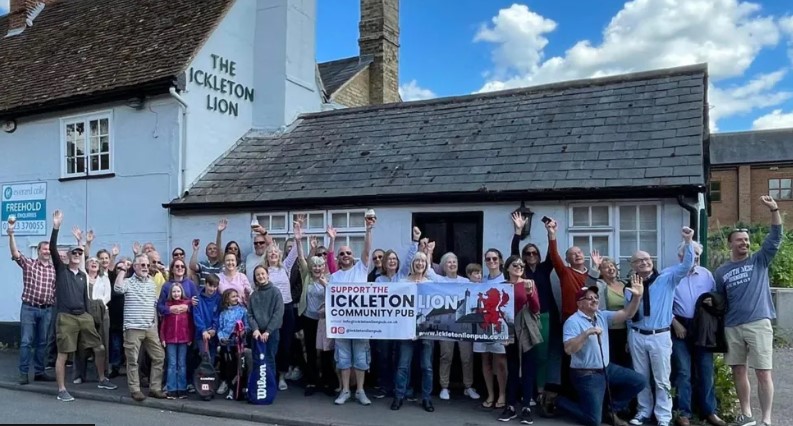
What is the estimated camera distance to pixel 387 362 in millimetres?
8312

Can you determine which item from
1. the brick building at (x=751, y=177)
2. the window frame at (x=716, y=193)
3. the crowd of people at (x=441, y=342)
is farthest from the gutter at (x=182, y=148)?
the window frame at (x=716, y=193)

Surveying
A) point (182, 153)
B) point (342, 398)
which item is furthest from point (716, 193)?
point (342, 398)

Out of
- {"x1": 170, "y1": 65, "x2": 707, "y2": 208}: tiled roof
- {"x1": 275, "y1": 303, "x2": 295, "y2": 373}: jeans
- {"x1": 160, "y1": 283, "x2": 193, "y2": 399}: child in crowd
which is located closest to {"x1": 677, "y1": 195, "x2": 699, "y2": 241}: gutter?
{"x1": 170, "y1": 65, "x2": 707, "y2": 208}: tiled roof

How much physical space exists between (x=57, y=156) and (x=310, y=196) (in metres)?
6.24

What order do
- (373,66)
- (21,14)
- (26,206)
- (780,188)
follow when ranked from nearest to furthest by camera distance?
1. (26,206)
2. (21,14)
3. (373,66)
4. (780,188)

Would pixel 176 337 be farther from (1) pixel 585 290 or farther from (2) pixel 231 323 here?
(1) pixel 585 290

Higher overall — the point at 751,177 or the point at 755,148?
the point at 755,148

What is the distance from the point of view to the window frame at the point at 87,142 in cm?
1262

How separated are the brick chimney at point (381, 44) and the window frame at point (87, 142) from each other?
10.2m

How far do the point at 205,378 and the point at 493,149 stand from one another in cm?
541

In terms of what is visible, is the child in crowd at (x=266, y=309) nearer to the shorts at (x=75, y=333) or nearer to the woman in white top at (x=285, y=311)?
the woman in white top at (x=285, y=311)

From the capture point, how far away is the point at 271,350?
802 cm

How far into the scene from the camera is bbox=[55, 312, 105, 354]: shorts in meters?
8.52

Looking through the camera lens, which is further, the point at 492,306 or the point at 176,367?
the point at 176,367
